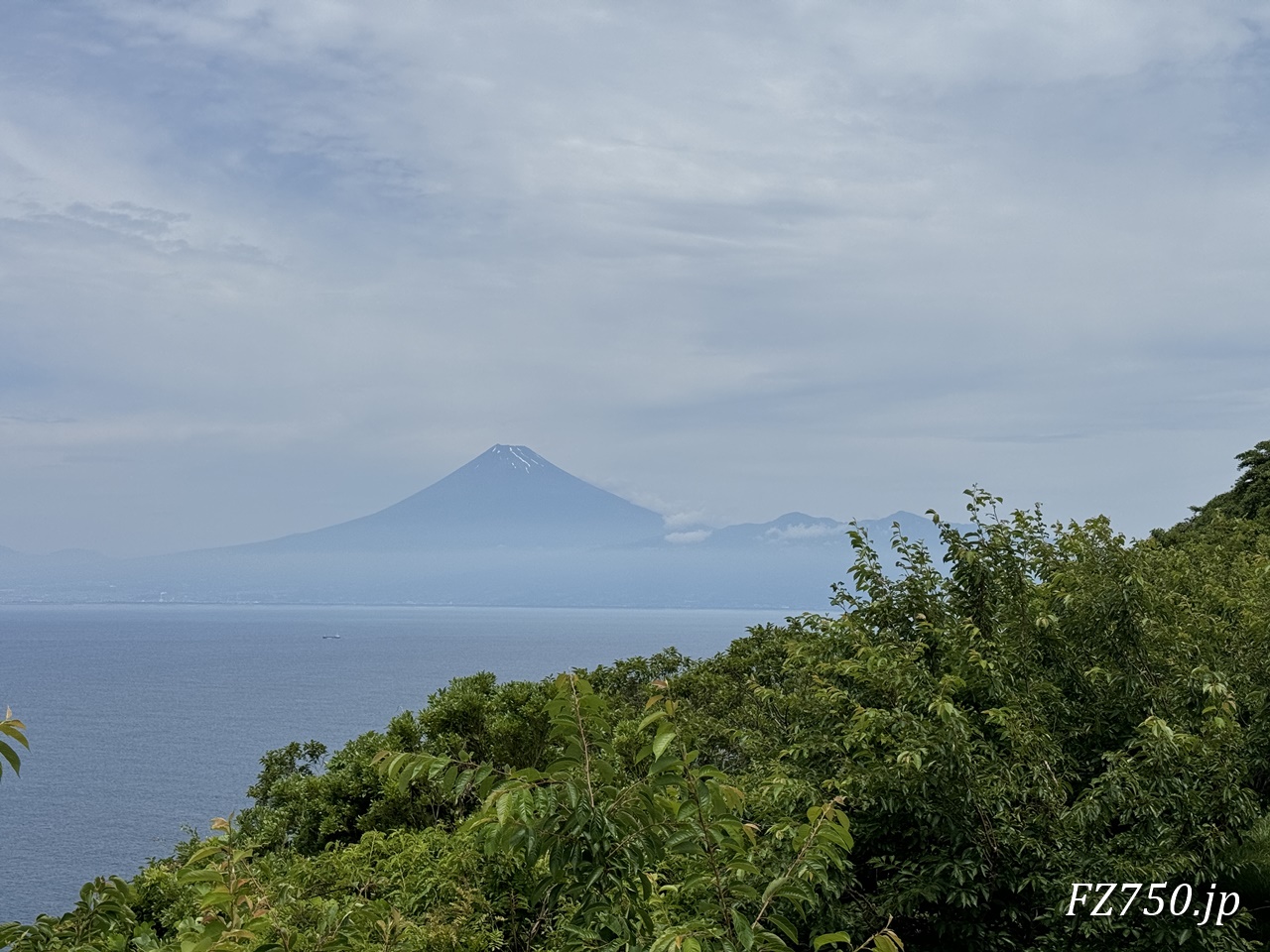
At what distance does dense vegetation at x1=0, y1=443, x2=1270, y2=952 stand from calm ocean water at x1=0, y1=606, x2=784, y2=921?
1017cm

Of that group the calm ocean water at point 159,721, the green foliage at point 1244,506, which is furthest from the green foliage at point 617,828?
the green foliage at point 1244,506

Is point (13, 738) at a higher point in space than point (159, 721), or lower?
higher

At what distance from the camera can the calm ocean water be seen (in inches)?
2073

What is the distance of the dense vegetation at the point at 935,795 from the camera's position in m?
3.53

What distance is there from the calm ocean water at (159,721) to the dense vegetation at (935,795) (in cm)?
1017

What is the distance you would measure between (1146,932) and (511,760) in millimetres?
6238

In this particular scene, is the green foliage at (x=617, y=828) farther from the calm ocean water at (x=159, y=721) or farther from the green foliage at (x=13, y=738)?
the calm ocean water at (x=159, y=721)

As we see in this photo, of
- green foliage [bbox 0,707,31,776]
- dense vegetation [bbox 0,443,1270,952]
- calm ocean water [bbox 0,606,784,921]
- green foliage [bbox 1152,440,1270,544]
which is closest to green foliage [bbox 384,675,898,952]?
dense vegetation [bbox 0,443,1270,952]

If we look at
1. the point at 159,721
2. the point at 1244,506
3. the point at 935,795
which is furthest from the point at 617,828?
the point at 159,721

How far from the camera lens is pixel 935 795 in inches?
261

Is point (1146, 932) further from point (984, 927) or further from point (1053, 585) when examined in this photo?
point (1053, 585)

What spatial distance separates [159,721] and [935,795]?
10255 centimetres

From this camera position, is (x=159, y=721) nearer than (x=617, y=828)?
No

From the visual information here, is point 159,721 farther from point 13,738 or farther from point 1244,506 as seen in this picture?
point 13,738
